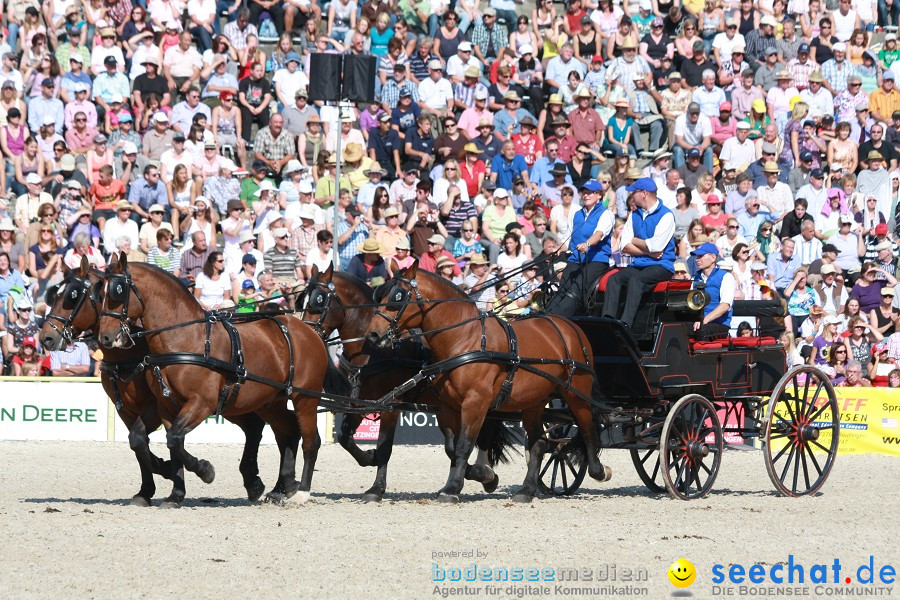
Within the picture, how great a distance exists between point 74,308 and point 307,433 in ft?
7.42

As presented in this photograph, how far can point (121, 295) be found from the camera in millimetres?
10805

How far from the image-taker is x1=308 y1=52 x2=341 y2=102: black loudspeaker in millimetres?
17359

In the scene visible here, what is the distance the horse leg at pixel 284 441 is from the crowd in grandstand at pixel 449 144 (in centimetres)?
461

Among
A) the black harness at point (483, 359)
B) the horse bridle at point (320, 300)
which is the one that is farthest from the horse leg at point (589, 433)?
the horse bridle at point (320, 300)

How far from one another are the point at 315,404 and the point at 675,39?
13235 mm

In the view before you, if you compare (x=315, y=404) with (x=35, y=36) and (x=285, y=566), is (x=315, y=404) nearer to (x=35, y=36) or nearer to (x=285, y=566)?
(x=285, y=566)

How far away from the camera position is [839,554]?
9453 mm

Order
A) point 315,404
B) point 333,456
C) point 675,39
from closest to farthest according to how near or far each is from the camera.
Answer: point 315,404
point 333,456
point 675,39

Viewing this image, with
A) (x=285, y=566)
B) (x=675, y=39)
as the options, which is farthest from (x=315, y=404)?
(x=675, y=39)

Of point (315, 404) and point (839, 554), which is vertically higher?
point (315, 404)

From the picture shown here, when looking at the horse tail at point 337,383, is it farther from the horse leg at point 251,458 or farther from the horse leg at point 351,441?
the horse leg at point 251,458

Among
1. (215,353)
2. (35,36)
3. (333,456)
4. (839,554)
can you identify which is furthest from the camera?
(35,36)

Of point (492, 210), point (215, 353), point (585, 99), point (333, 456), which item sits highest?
point (585, 99)

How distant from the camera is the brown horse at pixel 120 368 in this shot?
10.8 metres
